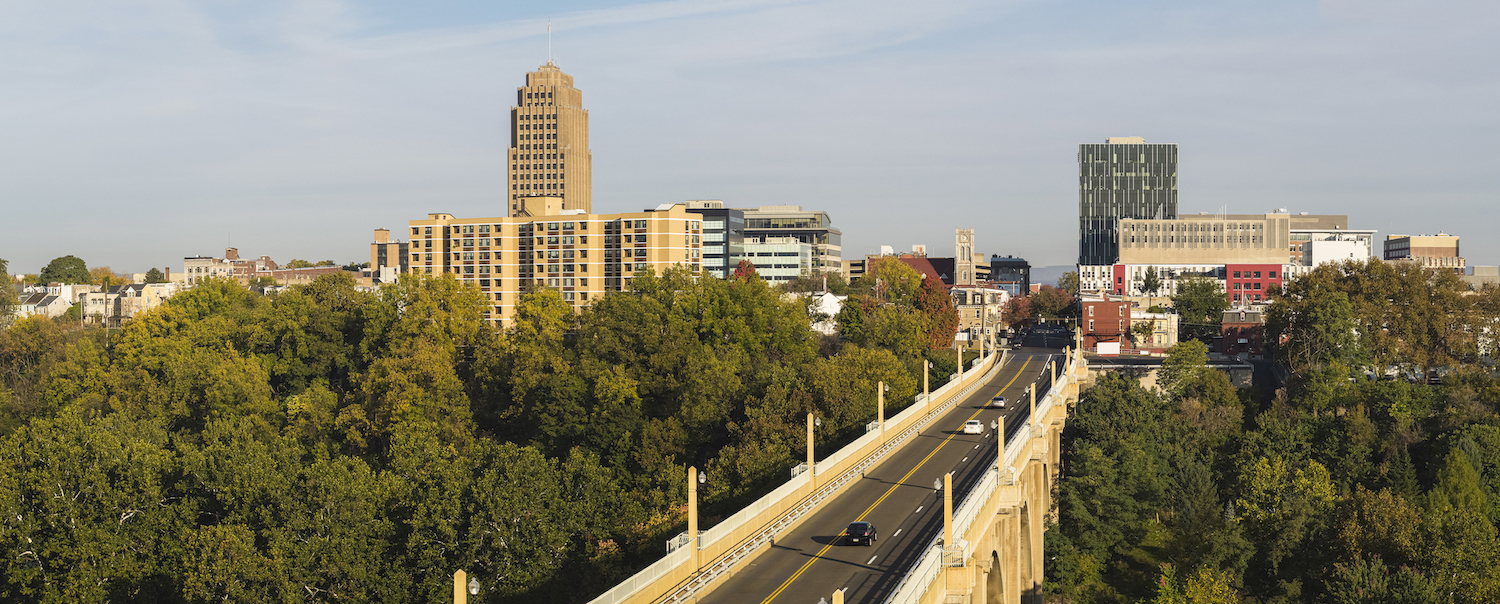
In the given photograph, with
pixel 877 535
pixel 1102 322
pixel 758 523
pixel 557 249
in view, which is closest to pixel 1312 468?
pixel 877 535

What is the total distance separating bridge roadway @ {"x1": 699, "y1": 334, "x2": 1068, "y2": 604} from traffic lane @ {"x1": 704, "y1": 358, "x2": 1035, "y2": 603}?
3 centimetres

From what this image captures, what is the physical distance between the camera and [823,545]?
139ft

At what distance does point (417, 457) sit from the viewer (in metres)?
64.8

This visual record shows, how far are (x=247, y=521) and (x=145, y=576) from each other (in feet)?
15.8

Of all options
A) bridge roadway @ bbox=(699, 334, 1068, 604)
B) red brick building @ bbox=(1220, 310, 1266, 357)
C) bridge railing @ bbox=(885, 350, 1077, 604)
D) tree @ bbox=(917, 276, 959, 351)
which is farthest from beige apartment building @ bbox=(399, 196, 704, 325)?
bridge railing @ bbox=(885, 350, 1077, 604)

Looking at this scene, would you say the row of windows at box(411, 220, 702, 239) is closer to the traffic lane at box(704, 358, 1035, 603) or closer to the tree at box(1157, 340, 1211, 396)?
the tree at box(1157, 340, 1211, 396)

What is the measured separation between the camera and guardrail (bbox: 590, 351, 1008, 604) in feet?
116

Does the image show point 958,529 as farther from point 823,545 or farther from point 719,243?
point 719,243

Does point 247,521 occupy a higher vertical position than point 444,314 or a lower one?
lower

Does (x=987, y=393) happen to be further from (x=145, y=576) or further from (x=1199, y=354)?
(x=145, y=576)

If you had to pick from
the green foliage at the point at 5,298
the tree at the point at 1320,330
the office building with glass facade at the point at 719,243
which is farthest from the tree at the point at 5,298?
the tree at the point at 1320,330

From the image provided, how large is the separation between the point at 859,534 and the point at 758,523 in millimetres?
3823

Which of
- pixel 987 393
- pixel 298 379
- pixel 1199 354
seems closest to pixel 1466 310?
pixel 1199 354

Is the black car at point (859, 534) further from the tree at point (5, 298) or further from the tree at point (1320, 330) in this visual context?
the tree at point (5, 298)
